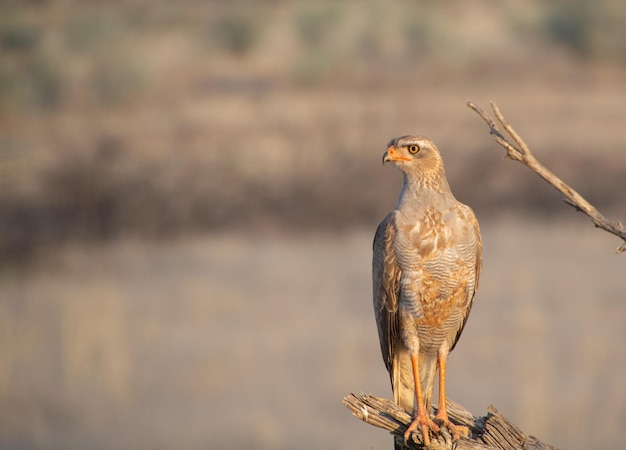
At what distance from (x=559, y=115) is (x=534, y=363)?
1212cm

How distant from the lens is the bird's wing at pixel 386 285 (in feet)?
18.8

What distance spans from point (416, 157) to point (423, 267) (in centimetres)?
58

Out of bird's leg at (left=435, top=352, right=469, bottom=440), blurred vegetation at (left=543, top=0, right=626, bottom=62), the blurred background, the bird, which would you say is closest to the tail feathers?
the bird

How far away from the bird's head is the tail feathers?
3.37ft

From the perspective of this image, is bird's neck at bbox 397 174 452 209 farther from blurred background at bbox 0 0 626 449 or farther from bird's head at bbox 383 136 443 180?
blurred background at bbox 0 0 626 449

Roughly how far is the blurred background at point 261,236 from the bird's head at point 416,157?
17.3 ft

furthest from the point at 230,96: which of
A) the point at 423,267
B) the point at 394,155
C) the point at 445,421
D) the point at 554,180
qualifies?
the point at 554,180

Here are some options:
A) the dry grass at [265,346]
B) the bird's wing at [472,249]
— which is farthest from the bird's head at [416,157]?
the dry grass at [265,346]

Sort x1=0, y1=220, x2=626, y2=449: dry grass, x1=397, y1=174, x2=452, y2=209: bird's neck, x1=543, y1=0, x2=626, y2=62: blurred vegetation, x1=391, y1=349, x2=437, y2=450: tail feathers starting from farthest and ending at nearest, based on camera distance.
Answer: x1=543, y1=0, x2=626, y2=62: blurred vegetation < x1=0, y1=220, x2=626, y2=449: dry grass < x1=391, y1=349, x2=437, y2=450: tail feathers < x1=397, y1=174, x2=452, y2=209: bird's neck

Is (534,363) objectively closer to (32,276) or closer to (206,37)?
(32,276)

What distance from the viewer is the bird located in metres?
5.59

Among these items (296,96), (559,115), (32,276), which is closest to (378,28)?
(296,96)

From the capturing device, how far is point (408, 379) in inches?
241

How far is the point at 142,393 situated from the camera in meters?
11.9
